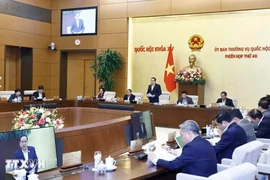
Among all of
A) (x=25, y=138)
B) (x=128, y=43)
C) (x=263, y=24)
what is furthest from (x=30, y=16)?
(x=25, y=138)

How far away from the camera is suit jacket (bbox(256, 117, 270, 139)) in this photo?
499 cm

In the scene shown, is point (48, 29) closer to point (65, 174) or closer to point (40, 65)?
point (40, 65)

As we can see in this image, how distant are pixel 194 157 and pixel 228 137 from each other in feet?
3.03

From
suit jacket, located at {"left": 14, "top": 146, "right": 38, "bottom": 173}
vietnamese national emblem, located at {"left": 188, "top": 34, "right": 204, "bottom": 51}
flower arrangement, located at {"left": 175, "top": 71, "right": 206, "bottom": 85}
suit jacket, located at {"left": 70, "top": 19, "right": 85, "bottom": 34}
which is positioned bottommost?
suit jacket, located at {"left": 14, "top": 146, "right": 38, "bottom": 173}

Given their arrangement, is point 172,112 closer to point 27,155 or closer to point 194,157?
point 194,157

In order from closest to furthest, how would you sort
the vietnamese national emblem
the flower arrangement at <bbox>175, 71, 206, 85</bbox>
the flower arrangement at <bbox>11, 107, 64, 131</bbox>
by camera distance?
the flower arrangement at <bbox>11, 107, 64, 131</bbox> → the flower arrangement at <bbox>175, 71, 206, 85</bbox> → the vietnamese national emblem

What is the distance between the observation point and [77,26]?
42.4 feet

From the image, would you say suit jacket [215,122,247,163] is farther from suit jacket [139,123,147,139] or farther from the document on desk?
suit jacket [139,123,147,139]

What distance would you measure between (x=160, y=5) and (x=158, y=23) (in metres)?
0.60

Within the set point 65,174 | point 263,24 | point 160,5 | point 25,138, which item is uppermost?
point 160,5

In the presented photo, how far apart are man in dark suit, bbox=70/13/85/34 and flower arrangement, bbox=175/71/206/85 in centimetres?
442

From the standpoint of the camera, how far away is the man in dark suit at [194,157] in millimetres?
2818

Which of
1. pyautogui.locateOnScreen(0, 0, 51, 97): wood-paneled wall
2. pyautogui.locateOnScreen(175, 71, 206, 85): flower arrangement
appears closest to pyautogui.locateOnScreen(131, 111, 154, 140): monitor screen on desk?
pyautogui.locateOnScreen(175, 71, 206, 85): flower arrangement

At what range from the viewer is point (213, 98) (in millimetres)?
10781
